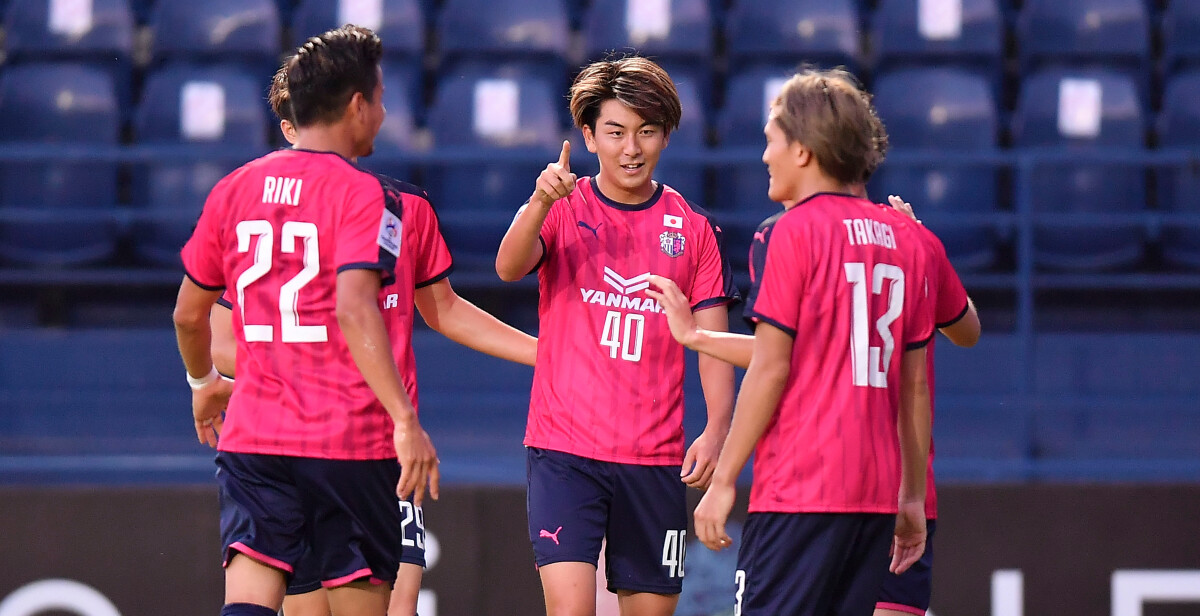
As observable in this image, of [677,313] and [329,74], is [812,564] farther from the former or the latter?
[329,74]

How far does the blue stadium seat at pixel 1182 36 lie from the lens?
7934 mm

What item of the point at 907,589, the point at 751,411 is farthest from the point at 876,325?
the point at 907,589

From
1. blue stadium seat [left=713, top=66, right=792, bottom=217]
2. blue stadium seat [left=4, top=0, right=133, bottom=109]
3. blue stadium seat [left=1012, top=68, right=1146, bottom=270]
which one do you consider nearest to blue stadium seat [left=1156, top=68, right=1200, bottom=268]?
blue stadium seat [left=1012, top=68, right=1146, bottom=270]

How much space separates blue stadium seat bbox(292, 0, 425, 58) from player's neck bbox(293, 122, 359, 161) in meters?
4.44

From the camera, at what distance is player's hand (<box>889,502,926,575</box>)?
353 cm

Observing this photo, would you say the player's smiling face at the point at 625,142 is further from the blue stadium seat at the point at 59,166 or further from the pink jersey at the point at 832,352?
the blue stadium seat at the point at 59,166

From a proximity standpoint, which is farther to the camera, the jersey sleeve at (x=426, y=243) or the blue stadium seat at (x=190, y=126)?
the blue stadium seat at (x=190, y=126)

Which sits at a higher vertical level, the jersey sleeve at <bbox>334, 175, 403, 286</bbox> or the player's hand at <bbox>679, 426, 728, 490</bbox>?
the jersey sleeve at <bbox>334, 175, 403, 286</bbox>

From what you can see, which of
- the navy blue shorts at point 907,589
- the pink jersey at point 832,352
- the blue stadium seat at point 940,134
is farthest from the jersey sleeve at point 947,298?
the blue stadium seat at point 940,134

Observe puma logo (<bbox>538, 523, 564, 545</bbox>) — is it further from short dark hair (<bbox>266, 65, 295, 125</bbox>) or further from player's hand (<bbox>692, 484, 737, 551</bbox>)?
short dark hair (<bbox>266, 65, 295, 125</bbox>)

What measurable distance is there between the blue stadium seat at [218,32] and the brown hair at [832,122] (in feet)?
17.0

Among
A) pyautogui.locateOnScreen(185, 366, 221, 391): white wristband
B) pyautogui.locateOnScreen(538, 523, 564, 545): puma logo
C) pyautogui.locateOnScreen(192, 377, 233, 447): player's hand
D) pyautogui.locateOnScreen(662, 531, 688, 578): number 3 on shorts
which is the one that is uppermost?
pyautogui.locateOnScreen(185, 366, 221, 391): white wristband

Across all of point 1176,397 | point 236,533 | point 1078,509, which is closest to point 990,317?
point 1176,397

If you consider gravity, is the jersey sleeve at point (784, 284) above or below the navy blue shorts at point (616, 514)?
above
